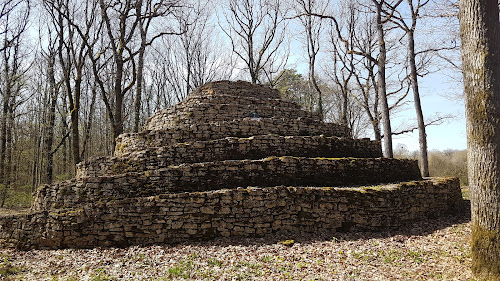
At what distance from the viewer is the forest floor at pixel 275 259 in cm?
469

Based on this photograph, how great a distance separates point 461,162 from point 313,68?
10.9 m

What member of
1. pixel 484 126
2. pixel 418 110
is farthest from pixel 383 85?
pixel 484 126

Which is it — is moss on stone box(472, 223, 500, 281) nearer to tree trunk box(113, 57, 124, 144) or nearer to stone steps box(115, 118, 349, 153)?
stone steps box(115, 118, 349, 153)

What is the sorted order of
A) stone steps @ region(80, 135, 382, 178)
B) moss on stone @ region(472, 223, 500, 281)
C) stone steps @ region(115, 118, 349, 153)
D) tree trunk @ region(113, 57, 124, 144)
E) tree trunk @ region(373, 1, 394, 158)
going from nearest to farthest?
moss on stone @ region(472, 223, 500, 281)
stone steps @ region(80, 135, 382, 178)
stone steps @ region(115, 118, 349, 153)
tree trunk @ region(373, 1, 394, 158)
tree trunk @ region(113, 57, 124, 144)

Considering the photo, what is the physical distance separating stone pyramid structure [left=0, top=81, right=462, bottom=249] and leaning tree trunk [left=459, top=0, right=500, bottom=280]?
2490 millimetres

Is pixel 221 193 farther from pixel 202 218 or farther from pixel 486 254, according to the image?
pixel 486 254

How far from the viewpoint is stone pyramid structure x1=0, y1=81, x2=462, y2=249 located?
6.19 meters

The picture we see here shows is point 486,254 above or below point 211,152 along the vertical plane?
below

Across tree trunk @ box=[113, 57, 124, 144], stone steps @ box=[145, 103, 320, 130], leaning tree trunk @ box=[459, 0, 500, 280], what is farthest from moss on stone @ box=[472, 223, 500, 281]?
tree trunk @ box=[113, 57, 124, 144]

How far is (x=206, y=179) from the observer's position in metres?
7.13

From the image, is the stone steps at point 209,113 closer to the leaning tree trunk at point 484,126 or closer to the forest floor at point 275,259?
the forest floor at point 275,259

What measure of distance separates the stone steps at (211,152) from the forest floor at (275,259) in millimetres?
2529

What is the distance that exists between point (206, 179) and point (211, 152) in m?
1.08

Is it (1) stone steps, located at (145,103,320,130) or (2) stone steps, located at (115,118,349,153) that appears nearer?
(2) stone steps, located at (115,118,349,153)
